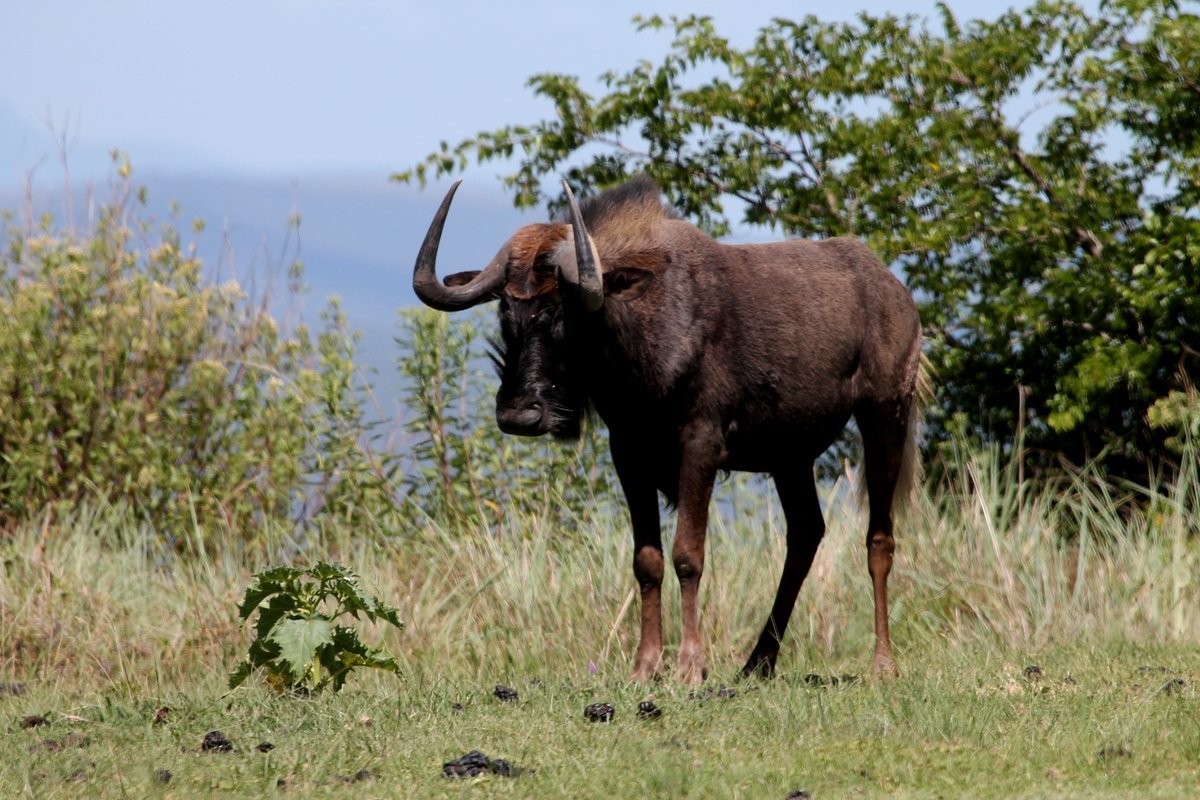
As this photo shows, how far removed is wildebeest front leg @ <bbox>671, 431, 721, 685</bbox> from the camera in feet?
19.6

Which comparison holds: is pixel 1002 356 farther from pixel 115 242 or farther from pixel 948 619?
pixel 115 242

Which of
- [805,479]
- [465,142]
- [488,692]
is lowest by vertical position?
[488,692]

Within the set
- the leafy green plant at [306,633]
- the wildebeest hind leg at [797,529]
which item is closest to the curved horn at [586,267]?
the leafy green plant at [306,633]

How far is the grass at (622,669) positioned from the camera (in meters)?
4.33

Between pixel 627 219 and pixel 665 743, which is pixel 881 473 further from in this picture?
pixel 665 743

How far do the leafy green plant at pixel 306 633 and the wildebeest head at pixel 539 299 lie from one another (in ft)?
3.10

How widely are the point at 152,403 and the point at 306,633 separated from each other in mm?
Answer: 5572

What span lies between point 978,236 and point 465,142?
443 cm

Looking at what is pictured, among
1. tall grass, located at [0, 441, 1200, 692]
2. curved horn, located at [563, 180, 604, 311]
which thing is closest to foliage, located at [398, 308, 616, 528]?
tall grass, located at [0, 441, 1200, 692]

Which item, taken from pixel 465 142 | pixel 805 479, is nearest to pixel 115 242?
pixel 465 142

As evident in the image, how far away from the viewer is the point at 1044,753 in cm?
450

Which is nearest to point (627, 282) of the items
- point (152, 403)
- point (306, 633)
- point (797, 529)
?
point (797, 529)

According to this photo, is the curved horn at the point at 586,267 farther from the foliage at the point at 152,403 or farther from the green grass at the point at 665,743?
the foliage at the point at 152,403

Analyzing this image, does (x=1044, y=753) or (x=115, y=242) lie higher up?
(x=115, y=242)
